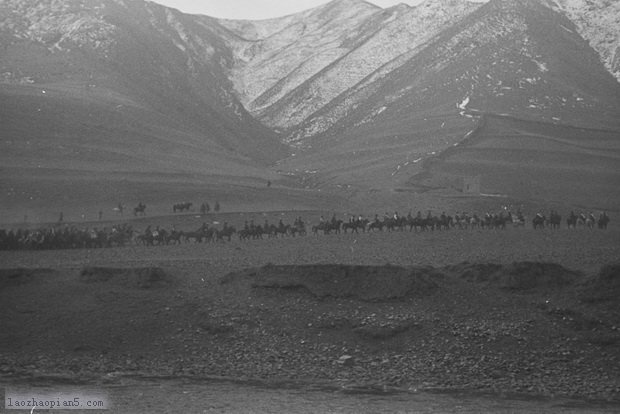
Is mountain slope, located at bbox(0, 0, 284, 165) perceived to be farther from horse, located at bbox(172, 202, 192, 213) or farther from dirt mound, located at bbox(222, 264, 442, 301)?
dirt mound, located at bbox(222, 264, 442, 301)

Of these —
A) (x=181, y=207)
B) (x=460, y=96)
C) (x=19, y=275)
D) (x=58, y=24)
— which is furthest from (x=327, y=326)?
(x=58, y=24)

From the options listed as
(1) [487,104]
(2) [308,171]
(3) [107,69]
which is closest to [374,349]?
(2) [308,171]

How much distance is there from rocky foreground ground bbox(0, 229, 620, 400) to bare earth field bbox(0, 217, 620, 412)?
0.06m

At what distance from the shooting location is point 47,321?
32.2m

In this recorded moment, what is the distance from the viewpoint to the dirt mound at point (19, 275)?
35312mm

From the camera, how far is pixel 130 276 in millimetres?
34969

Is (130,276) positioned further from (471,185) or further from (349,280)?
(471,185)

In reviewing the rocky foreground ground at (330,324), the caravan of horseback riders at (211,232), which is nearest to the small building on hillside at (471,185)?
the caravan of horseback riders at (211,232)

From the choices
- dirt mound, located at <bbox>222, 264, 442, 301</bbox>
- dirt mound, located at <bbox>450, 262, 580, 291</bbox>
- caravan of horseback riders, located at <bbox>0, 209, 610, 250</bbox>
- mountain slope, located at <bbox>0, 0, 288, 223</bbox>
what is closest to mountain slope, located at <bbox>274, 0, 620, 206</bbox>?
mountain slope, located at <bbox>0, 0, 288, 223</bbox>

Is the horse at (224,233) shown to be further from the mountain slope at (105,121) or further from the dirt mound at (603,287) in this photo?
the dirt mound at (603,287)

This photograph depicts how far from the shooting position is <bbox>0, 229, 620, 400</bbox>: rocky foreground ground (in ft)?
90.4

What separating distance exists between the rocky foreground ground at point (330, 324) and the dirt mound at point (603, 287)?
6cm

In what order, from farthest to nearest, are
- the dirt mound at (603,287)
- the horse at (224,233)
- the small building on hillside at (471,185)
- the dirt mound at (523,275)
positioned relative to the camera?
the small building on hillside at (471,185) < the horse at (224,233) < the dirt mound at (523,275) < the dirt mound at (603,287)

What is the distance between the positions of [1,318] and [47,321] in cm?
192
